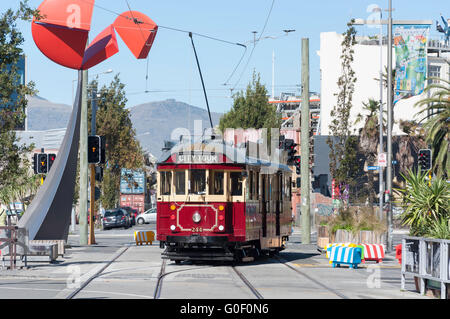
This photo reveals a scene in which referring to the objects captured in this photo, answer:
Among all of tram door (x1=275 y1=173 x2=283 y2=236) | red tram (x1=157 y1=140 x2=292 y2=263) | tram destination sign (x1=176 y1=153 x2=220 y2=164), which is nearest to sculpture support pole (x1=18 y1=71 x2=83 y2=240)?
red tram (x1=157 y1=140 x2=292 y2=263)

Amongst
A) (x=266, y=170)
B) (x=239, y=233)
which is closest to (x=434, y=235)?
(x=239, y=233)

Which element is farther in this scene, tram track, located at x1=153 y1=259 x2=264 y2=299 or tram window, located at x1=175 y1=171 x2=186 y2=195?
tram window, located at x1=175 y1=171 x2=186 y2=195

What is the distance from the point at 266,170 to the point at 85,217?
13.2 meters

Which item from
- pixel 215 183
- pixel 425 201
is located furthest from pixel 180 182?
pixel 425 201

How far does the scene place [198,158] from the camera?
24391mm

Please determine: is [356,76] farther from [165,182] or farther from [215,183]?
[215,183]

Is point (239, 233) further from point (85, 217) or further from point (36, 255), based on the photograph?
point (85, 217)

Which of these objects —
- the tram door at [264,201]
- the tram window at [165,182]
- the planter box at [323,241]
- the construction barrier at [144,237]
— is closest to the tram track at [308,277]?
the tram door at [264,201]

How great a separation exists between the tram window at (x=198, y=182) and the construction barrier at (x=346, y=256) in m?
4.12

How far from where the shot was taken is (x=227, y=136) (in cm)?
6925

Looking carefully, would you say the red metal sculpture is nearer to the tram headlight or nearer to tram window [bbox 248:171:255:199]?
tram window [bbox 248:171:255:199]

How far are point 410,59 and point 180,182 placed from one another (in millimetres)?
67667

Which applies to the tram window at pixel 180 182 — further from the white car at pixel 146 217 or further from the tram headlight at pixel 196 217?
the white car at pixel 146 217

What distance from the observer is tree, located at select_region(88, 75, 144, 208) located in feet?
228
